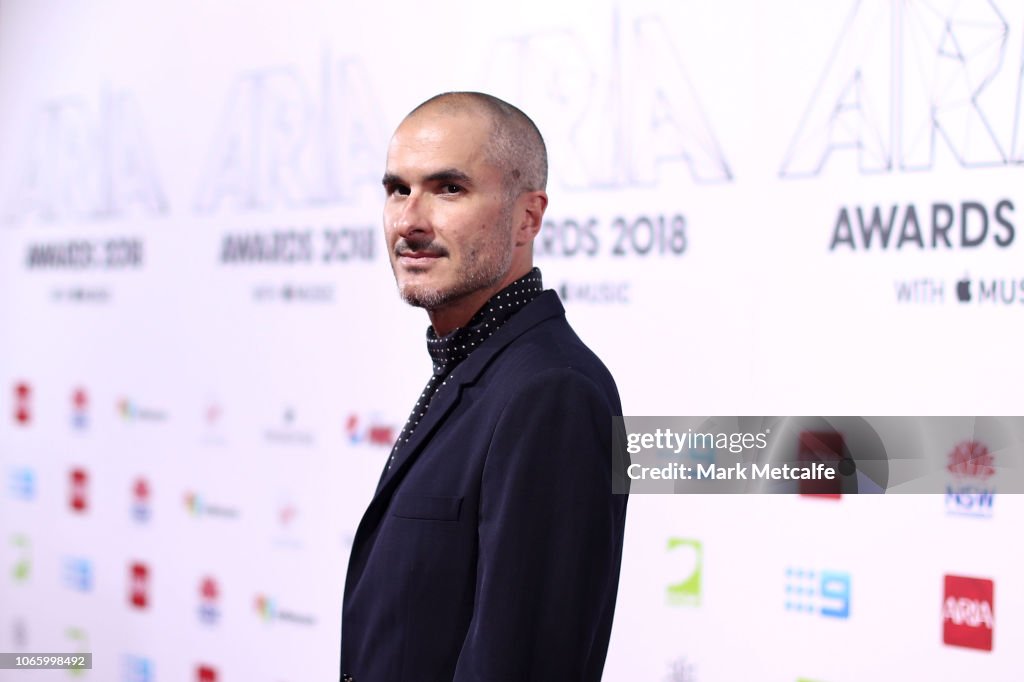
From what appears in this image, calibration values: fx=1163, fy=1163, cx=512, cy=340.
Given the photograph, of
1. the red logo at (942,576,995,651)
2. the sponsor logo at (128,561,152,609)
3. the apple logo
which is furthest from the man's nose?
the sponsor logo at (128,561,152,609)

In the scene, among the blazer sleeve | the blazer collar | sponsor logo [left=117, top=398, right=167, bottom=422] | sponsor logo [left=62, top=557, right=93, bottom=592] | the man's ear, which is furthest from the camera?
sponsor logo [left=62, top=557, right=93, bottom=592]

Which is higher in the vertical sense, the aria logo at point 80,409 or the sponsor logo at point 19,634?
the aria logo at point 80,409

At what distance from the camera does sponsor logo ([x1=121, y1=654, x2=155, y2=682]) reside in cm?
365

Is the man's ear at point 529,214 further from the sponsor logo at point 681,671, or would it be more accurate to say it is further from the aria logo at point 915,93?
the sponsor logo at point 681,671

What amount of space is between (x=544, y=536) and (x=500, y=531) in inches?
2.2

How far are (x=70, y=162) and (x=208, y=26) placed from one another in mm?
720

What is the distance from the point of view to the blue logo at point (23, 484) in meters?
3.99

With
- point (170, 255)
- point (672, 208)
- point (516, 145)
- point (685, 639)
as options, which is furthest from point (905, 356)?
point (170, 255)

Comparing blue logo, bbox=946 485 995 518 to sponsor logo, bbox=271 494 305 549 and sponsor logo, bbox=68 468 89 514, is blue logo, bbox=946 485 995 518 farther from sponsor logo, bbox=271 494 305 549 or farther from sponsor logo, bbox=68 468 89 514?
sponsor logo, bbox=68 468 89 514

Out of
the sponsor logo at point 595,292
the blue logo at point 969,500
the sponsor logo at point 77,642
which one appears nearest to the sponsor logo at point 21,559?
the sponsor logo at point 77,642

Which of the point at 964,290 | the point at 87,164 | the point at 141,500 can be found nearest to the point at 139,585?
the point at 141,500

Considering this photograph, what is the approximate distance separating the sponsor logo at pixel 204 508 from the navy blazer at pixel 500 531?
6.00 feet

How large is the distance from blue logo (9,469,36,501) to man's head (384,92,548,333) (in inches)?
108

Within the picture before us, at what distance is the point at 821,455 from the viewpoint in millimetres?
2311
